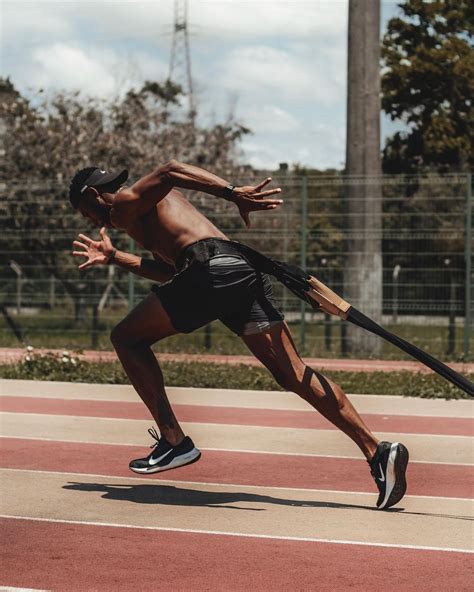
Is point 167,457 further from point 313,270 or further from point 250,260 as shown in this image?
point 313,270

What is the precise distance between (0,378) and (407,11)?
21.9m

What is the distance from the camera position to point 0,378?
1398 cm

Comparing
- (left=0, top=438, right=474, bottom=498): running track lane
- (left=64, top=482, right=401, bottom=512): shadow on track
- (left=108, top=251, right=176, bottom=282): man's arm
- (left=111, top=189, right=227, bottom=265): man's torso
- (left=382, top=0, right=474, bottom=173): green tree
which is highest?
(left=382, top=0, right=474, bottom=173): green tree

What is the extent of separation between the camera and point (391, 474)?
22.1ft

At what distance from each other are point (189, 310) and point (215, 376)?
668 cm

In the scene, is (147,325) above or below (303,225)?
below

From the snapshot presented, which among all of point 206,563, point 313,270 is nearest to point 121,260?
point 206,563

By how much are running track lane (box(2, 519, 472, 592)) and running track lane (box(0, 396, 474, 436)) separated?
4.35 m

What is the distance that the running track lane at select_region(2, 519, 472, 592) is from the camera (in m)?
5.18

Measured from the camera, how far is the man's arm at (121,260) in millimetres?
7266

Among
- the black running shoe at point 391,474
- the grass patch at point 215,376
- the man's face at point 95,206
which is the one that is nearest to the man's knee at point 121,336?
the man's face at point 95,206

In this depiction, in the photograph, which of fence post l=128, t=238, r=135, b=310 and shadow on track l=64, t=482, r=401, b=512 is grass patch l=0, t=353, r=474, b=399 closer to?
fence post l=128, t=238, r=135, b=310

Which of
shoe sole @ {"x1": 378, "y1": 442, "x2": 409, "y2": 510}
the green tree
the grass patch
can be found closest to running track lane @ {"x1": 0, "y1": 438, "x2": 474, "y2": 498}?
shoe sole @ {"x1": 378, "y1": 442, "x2": 409, "y2": 510}

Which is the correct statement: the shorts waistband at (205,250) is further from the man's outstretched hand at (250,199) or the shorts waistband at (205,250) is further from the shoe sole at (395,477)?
the shoe sole at (395,477)
